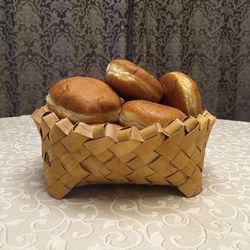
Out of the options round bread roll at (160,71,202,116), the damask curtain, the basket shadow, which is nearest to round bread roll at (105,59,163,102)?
round bread roll at (160,71,202,116)

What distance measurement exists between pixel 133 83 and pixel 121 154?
5.9 inches

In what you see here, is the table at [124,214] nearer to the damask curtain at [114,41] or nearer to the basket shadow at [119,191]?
the basket shadow at [119,191]

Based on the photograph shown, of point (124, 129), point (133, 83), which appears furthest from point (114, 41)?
point (124, 129)

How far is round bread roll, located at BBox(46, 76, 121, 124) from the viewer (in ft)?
1.69

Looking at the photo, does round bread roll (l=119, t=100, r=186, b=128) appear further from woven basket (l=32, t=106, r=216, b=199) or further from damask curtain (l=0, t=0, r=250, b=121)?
damask curtain (l=0, t=0, r=250, b=121)

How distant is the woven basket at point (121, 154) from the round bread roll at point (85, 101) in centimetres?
2

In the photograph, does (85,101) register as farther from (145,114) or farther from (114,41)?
(114,41)

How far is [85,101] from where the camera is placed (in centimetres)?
52

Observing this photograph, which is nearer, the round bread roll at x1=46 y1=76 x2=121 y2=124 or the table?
the table

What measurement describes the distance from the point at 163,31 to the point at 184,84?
5.24ft

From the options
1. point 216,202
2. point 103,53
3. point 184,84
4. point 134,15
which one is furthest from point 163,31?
point 216,202

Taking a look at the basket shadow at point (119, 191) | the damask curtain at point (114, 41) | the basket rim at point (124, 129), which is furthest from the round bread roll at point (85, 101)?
the damask curtain at point (114, 41)

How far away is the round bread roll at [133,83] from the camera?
1.87 feet

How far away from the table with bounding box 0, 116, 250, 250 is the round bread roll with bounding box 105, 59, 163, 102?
0.56 ft
